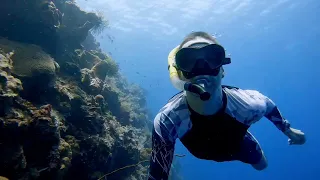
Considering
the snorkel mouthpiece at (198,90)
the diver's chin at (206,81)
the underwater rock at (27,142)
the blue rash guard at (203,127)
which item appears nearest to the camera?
the snorkel mouthpiece at (198,90)

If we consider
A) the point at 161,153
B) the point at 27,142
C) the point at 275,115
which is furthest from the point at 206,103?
the point at 27,142

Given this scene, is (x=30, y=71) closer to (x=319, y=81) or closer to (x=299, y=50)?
(x=299, y=50)

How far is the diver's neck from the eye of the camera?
3.55m

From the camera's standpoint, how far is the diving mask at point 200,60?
11.4 ft

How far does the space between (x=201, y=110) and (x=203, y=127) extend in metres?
0.32

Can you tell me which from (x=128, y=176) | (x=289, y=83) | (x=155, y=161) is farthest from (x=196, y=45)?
(x=289, y=83)

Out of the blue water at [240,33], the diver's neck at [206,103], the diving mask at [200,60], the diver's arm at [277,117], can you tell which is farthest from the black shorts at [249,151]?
the blue water at [240,33]

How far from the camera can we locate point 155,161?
3.41 m

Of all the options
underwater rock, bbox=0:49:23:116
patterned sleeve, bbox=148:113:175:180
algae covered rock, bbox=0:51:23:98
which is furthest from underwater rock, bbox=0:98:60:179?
patterned sleeve, bbox=148:113:175:180

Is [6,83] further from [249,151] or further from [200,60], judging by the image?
[249,151]

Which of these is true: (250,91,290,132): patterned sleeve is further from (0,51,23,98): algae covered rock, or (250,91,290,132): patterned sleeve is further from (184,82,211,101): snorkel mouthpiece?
(0,51,23,98): algae covered rock

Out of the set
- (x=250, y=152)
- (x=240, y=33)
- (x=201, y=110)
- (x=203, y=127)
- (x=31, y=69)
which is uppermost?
(x=201, y=110)

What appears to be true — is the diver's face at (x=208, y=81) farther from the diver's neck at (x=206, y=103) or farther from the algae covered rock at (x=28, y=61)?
the algae covered rock at (x=28, y=61)

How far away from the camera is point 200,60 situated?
346 cm
